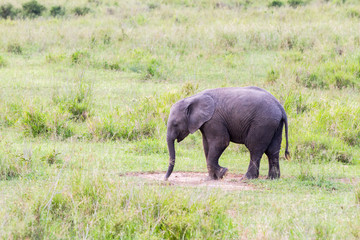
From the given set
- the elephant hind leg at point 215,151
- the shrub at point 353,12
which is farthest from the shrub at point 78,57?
the shrub at point 353,12

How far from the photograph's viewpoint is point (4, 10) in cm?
2384

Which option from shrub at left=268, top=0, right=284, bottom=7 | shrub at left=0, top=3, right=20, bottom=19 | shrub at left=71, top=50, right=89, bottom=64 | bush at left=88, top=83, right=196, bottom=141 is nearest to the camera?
bush at left=88, top=83, right=196, bottom=141

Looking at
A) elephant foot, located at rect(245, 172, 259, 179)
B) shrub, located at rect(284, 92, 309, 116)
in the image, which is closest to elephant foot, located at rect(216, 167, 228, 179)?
elephant foot, located at rect(245, 172, 259, 179)

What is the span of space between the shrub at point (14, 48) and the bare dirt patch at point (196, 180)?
35.2 ft

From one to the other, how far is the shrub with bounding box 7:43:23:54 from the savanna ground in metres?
0.05

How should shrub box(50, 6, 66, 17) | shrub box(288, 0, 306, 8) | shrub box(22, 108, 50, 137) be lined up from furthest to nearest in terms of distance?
shrub box(288, 0, 306, 8) → shrub box(50, 6, 66, 17) → shrub box(22, 108, 50, 137)

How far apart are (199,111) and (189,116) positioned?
0.59 ft

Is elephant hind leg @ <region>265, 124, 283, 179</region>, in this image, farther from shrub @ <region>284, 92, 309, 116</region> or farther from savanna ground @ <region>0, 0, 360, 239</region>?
shrub @ <region>284, 92, 309, 116</region>

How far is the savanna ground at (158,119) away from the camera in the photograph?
17.4ft

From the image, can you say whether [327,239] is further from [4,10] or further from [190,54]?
[4,10]

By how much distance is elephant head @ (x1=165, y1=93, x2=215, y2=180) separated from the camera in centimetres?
797

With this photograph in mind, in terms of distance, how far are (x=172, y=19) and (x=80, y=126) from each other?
12.7 meters

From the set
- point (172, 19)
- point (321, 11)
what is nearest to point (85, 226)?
point (172, 19)

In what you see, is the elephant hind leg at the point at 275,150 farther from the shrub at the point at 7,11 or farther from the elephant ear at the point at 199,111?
the shrub at the point at 7,11
